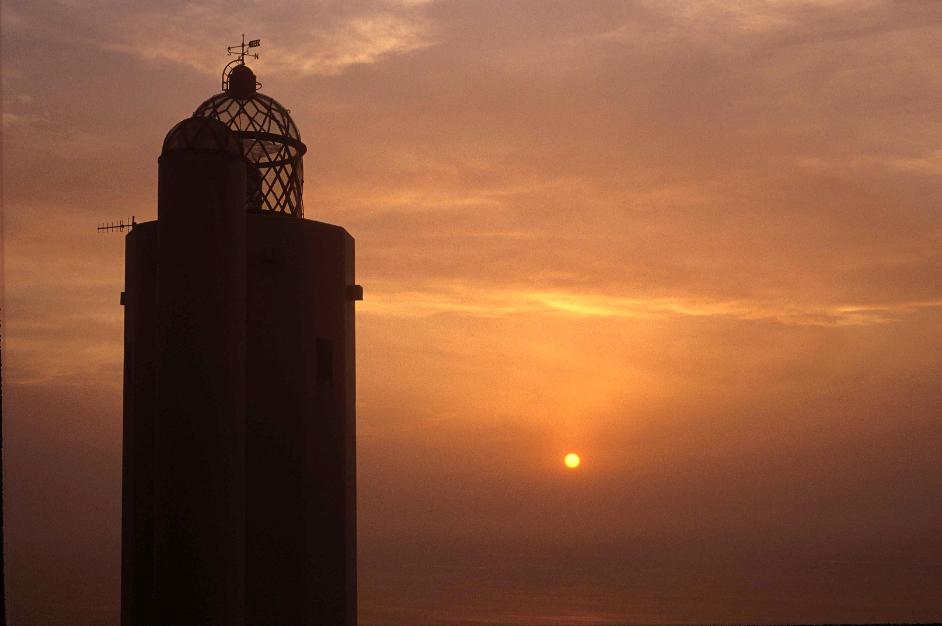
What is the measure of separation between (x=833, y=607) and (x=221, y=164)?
581ft

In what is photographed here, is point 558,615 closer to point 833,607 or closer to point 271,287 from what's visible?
point 833,607

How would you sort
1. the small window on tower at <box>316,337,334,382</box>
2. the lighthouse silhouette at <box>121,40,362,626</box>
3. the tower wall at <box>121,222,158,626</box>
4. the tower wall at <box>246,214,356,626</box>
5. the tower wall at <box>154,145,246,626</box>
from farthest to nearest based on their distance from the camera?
the small window on tower at <box>316,337,334,382</box>
the tower wall at <box>246,214,356,626</box>
the tower wall at <box>121,222,158,626</box>
the lighthouse silhouette at <box>121,40,362,626</box>
the tower wall at <box>154,145,246,626</box>

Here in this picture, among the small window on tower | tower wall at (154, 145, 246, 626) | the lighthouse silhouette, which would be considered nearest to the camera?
tower wall at (154, 145, 246, 626)

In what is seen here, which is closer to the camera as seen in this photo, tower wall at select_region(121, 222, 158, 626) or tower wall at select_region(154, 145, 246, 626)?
tower wall at select_region(154, 145, 246, 626)

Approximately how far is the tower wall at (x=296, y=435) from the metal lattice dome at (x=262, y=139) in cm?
133

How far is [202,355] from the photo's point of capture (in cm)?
2055

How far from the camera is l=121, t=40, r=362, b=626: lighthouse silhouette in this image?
2036cm

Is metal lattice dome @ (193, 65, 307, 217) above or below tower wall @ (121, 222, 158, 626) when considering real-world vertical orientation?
above

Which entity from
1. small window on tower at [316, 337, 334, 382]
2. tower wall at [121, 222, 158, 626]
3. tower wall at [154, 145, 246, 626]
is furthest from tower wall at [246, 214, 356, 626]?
tower wall at [154, 145, 246, 626]

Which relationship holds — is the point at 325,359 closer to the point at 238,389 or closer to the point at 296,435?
the point at 296,435

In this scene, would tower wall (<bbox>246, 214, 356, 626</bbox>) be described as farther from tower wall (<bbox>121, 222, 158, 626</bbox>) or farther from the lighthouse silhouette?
tower wall (<bbox>121, 222, 158, 626</bbox>)

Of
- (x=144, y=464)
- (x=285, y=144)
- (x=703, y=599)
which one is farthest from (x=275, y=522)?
(x=703, y=599)

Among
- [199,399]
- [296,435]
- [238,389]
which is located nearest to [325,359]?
[296,435]

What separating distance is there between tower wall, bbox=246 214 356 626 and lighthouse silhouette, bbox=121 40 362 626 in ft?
0.11
